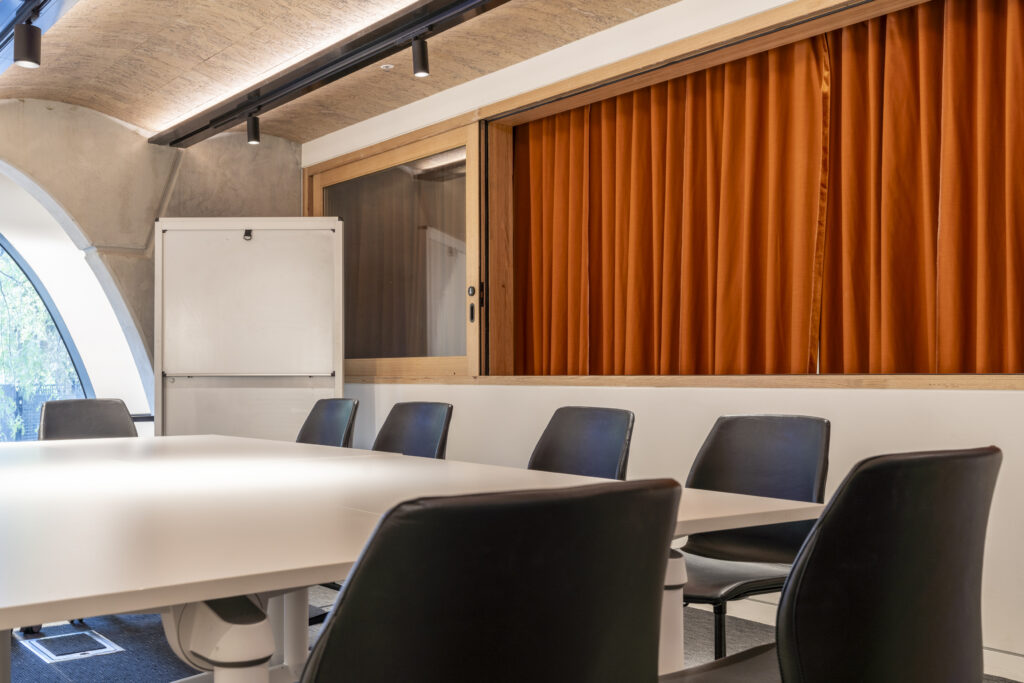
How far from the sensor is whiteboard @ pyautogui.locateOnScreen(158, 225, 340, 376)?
6.31 m

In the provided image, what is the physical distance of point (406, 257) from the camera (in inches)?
253

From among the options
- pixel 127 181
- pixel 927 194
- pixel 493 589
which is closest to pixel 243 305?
pixel 127 181

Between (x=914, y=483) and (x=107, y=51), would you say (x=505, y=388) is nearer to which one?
(x=107, y=51)

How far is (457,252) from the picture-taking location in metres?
5.92

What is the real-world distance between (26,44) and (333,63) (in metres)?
1.54

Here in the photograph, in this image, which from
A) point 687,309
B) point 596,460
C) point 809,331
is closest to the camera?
point 596,460

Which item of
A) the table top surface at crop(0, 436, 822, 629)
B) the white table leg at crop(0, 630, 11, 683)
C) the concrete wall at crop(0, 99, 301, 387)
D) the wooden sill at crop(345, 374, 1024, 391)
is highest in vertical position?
the concrete wall at crop(0, 99, 301, 387)

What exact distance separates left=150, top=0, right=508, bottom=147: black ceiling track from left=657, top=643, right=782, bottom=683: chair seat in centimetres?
323

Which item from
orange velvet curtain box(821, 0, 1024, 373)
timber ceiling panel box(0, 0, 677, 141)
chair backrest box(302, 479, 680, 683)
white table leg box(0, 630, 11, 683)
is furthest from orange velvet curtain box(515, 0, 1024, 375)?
white table leg box(0, 630, 11, 683)

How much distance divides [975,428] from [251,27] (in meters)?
3.99

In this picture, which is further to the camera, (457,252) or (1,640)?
(457,252)

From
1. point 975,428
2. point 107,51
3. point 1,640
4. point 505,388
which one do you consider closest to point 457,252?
point 505,388

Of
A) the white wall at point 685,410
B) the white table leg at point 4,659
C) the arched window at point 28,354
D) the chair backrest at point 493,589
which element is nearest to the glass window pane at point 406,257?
the white wall at point 685,410

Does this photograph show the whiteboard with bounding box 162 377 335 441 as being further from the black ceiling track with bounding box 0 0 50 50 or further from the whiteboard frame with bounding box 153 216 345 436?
the black ceiling track with bounding box 0 0 50 50
